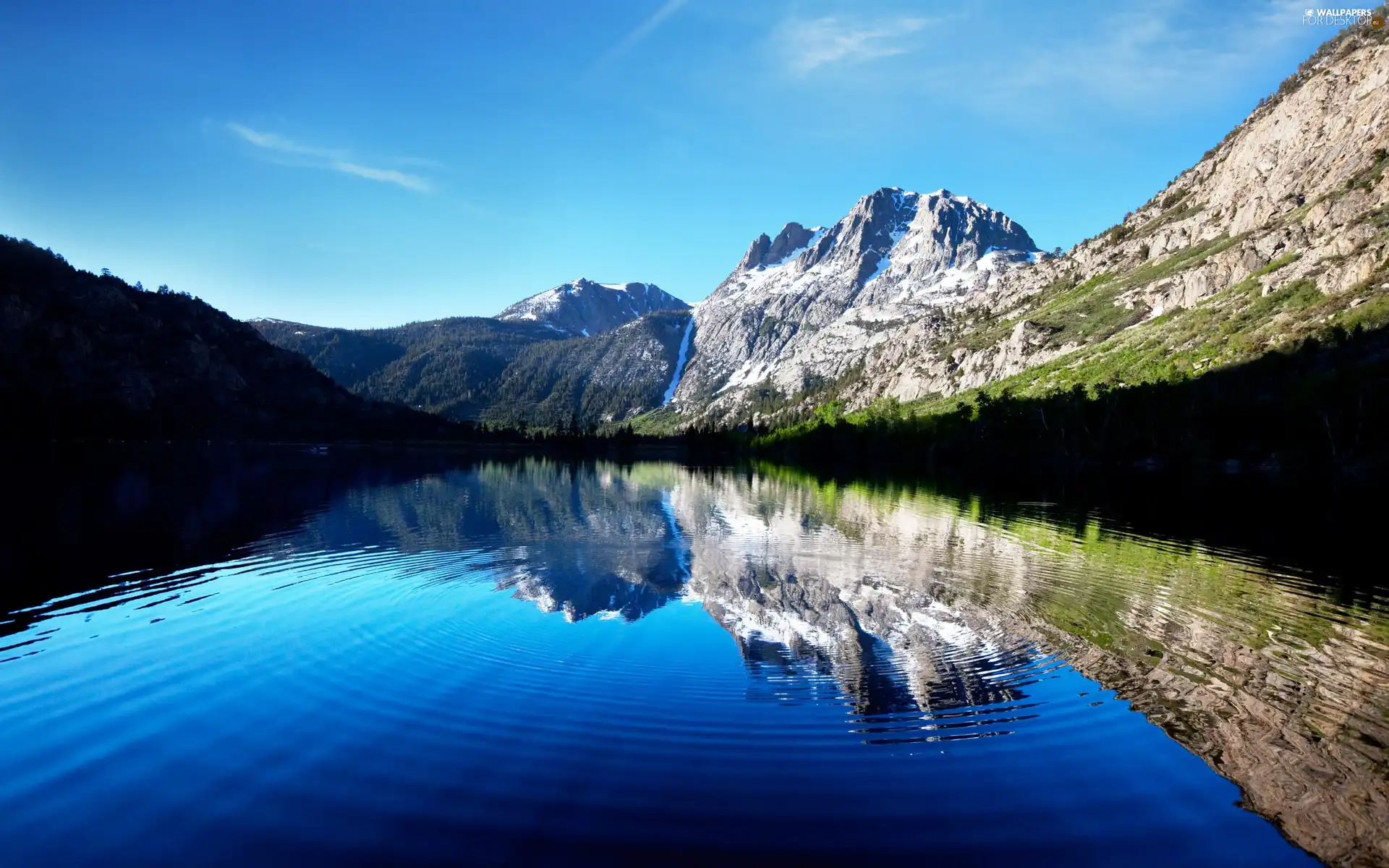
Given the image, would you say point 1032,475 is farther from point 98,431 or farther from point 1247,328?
point 98,431

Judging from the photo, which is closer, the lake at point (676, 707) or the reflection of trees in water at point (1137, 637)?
the lake at point (676, 707)

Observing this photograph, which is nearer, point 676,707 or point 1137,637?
point 676,707

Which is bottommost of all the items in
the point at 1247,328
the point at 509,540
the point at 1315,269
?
the point at 509,540

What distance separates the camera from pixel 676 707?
694 inches

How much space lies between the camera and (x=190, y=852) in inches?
437

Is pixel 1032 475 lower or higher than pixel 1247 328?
lower

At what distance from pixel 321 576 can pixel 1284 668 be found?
1387 inches

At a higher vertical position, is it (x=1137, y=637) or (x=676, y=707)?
(x=1137, y=637)

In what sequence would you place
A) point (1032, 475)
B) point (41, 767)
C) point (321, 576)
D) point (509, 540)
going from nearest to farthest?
point (41, 767), point (321, 576), point (509, 540), point (1032, 475)

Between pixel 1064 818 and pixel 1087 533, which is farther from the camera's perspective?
pixel 1087 533

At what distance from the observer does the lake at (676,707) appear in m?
11.9

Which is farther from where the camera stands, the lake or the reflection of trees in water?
the reflection of trees in water

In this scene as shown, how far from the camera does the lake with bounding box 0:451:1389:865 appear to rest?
11.9 metres

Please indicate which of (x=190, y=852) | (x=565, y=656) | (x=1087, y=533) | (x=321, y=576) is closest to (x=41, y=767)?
(x=190, y=852)
